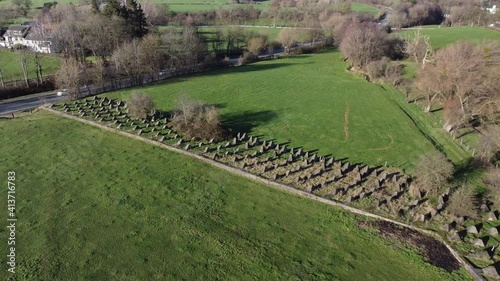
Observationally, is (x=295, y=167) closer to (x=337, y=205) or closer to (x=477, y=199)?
(x=337, y=205)

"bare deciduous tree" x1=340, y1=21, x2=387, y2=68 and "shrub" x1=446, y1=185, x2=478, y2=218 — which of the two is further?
"bare deciduous tree" x1=340, y1=21, x2=387, y2=68

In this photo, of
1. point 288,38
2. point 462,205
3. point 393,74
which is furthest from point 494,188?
point 288,38

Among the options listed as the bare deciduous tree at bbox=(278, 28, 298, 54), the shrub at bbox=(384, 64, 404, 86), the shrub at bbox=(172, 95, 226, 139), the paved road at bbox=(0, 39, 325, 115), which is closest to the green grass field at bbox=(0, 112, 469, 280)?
the shrub at bbox=(172, 95, 226, 139)

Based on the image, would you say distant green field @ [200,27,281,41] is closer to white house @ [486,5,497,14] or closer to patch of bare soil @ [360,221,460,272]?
patch of bare soil @ [360,221,460,272]

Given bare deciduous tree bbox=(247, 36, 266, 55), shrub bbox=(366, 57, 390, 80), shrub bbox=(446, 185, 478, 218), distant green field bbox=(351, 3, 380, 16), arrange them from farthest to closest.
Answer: distant green field bbox=(351, 3, 380, 16), bare deciduous tree bbox=(247, 36, 266, 55), shrub bbox=(366, 57, 390, 80), shrub bbox=(446, 185, 478, 218)

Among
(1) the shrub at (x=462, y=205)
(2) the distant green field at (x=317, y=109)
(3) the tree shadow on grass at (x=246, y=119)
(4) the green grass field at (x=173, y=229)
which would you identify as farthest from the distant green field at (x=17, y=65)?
(1) the shrub at (x=462, y=205)

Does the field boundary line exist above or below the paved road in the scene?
below

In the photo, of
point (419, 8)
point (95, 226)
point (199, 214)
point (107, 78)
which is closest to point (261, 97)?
point (107, 78)

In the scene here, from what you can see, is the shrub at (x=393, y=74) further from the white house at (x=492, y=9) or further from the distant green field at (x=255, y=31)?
the white house at (x=492, y=9)
